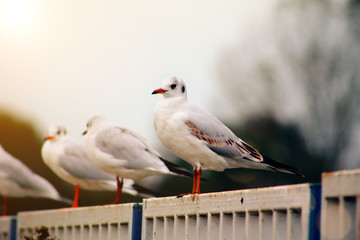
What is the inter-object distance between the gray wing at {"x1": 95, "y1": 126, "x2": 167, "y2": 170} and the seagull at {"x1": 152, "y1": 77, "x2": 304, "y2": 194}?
1.10 meters

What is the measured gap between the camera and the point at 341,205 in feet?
6.31

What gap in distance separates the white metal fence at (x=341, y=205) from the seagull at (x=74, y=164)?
2.98 meters

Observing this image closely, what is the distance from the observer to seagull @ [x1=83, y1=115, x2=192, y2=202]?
4.28 m

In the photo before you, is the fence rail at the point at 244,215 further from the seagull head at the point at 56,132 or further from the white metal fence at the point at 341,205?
the seagull head at the point at 56,132

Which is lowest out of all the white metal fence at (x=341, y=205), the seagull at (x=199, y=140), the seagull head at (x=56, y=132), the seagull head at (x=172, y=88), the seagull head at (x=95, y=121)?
the white metal fence at (x=341, y=205)

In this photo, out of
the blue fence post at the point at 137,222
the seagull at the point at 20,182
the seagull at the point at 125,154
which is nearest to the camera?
the blue fence post at the point at 137,222

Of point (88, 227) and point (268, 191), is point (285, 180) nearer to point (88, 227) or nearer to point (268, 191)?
point (88, 227)

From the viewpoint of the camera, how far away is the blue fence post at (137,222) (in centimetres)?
325

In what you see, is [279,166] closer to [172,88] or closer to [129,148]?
[172,88]

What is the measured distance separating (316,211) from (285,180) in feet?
21.9

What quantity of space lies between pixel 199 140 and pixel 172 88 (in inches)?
14.4

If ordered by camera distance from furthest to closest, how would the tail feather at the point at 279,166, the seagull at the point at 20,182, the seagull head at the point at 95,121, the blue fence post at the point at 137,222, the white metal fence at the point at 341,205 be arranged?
the seagull at the point at 20,182 → the seagull head at the point at 95,121 → the blue fence post at the point at 137,222 → the tail feather at the point at 279,166 → the white metal fence at the point at 341,205

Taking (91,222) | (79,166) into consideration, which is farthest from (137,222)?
(79,166)

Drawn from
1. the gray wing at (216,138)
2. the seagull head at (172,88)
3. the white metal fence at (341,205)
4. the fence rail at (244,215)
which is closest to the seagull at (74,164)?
the fence rail at (244,215)
